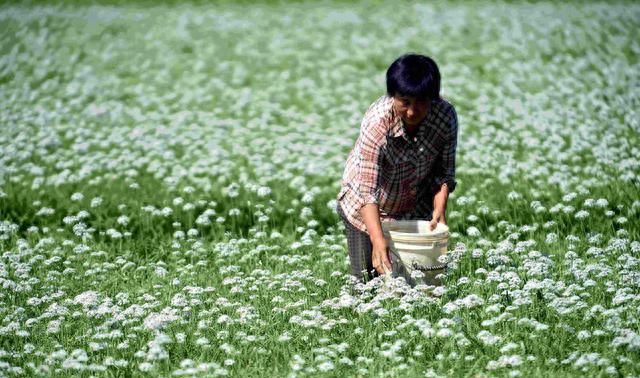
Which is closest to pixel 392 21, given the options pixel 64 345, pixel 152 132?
pixel 152 132

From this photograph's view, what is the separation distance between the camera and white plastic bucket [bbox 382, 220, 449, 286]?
5.46m

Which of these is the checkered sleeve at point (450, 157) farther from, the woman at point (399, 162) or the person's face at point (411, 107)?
the person's face at point (411, 107)

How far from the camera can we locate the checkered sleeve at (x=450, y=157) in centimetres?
559

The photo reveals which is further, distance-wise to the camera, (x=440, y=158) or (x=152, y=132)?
(x=152, y=132)

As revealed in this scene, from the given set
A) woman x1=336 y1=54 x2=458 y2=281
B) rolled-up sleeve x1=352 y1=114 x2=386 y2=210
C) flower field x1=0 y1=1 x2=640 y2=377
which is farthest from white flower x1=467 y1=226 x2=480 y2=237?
rolled-up sleeve x1=352 y1=114 x2=386 y2=210

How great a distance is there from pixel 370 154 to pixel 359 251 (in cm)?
79

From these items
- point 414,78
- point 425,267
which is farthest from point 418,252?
point 414,78

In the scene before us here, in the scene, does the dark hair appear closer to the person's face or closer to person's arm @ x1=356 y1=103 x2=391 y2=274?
the person's face

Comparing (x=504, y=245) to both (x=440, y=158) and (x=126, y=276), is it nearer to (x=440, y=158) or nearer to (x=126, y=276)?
(x=440, y=158)

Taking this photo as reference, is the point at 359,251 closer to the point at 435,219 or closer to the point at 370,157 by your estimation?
the point at 435,219

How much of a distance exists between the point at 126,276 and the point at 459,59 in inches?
393

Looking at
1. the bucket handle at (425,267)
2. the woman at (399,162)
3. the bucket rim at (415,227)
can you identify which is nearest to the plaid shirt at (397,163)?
the woman at (399,162)

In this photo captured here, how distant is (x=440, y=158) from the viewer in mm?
5887

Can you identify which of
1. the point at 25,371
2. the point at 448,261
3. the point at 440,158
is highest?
the point at 440,158
